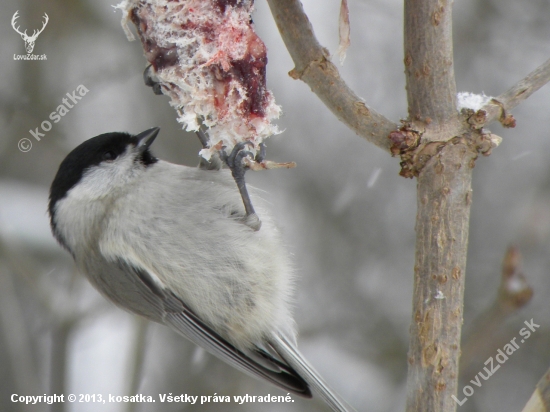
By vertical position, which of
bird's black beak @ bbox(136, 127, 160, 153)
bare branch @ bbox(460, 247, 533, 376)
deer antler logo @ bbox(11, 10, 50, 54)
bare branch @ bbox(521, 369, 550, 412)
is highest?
deer antler logo @ bbox(11, 10, 50, 54)

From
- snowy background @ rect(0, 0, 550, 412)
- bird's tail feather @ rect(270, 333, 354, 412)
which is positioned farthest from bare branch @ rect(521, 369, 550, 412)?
snowy background @ rect(0, 0, 550, 412)

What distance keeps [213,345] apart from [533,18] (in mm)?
2917

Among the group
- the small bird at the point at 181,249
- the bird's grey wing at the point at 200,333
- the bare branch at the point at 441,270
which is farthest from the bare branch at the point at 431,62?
the bird's grey wing at the point at 200,333

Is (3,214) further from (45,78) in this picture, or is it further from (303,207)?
(303,207)

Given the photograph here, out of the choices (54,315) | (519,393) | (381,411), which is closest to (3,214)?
(54,315)

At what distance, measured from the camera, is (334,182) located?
3660 millimetres

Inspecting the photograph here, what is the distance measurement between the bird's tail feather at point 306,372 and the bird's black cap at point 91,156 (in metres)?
0.79

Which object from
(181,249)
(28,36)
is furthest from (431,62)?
(28,36)

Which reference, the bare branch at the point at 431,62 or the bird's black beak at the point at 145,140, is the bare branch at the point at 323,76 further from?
the bird's black beak at the point at 145,140

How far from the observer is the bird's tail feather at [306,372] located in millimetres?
1781

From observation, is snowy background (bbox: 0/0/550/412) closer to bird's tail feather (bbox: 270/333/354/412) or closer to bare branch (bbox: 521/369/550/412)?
bird's tail feather (bbox: 270/333/354/412)

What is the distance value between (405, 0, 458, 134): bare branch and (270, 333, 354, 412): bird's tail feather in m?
0.96

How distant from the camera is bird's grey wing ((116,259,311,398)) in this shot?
188 cm

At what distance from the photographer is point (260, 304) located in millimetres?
1978
